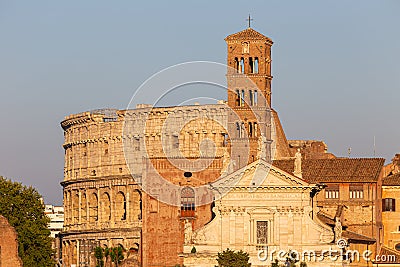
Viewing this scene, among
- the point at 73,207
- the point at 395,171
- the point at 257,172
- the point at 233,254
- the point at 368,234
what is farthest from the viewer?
the point at 73,207

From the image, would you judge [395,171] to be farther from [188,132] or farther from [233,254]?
[233,254]

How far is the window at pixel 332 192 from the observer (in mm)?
88312

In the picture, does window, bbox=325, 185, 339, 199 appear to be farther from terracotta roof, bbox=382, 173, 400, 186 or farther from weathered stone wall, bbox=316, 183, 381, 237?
terracotta roof, bbox=382, 173, 400, 186

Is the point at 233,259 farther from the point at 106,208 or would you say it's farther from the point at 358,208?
the point at 106,208

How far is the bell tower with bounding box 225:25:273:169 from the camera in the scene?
87.6m

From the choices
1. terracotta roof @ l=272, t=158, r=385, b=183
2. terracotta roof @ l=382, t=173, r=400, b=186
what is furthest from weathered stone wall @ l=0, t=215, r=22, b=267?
terracotta roof @ l=382, t=173, r=400, b=186

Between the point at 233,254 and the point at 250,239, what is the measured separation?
316 inches

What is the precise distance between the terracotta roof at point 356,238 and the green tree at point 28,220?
675 inches

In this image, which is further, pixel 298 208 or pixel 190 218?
pixel 190 218

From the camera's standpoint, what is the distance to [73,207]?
414 feet

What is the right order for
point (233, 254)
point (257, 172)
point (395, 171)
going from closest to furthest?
point (233, 254)
point (257, 172)
point (395, 171)

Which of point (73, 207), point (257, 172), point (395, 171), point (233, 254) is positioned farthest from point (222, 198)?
point (73, 207)

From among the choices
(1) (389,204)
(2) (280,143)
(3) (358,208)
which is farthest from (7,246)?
(2) (280,143)

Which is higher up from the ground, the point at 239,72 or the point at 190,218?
the point at 239,72
